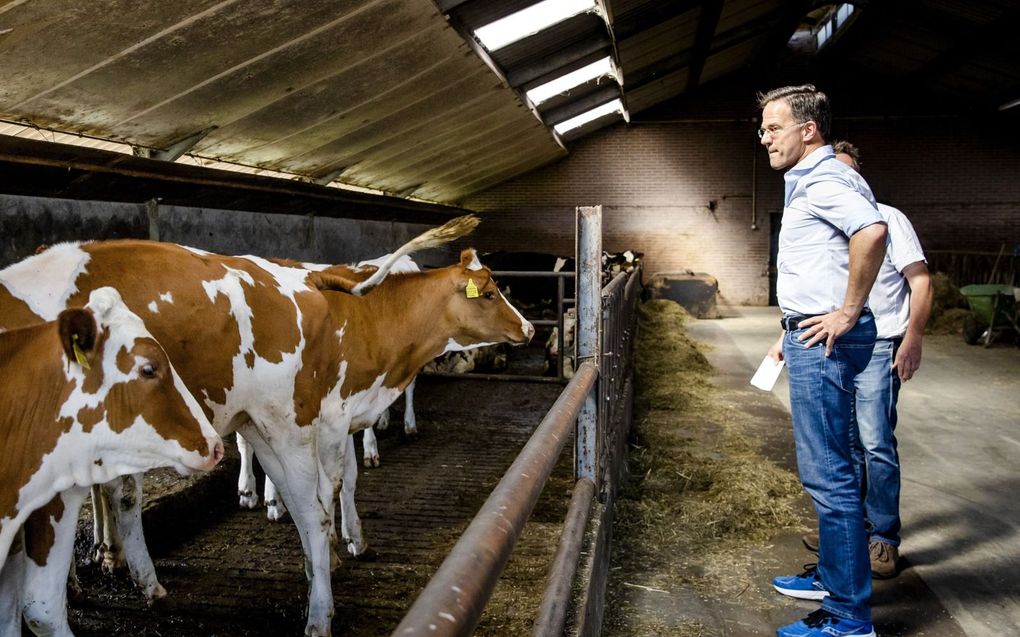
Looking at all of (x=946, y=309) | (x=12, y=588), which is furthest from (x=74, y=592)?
(x=946, y=309)

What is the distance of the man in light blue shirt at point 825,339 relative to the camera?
258cm

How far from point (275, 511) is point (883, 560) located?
312 cm

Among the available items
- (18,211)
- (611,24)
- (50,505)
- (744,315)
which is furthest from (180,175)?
(744,315)

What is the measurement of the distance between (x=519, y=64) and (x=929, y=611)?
7960mm

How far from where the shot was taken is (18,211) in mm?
4961

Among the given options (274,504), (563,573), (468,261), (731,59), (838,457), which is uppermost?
(731,59)

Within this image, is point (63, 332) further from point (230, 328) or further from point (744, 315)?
point (744, 315)

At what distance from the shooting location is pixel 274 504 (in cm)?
427

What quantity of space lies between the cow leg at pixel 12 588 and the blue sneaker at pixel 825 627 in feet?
8.55

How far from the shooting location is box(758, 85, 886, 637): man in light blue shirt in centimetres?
258

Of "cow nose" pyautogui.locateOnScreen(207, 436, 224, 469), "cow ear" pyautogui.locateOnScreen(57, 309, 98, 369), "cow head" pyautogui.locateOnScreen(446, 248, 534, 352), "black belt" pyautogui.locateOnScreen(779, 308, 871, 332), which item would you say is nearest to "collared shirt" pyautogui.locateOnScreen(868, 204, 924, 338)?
"black belt" pyautogui.locateOnScreen(779, 308, 871, 332)

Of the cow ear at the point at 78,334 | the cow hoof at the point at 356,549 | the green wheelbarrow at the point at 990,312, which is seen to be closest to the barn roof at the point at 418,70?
the cow ear at the point at 78,334

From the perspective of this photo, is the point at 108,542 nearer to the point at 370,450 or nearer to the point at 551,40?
the point at 370,450

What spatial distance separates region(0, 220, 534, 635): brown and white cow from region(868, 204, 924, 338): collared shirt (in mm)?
2249
